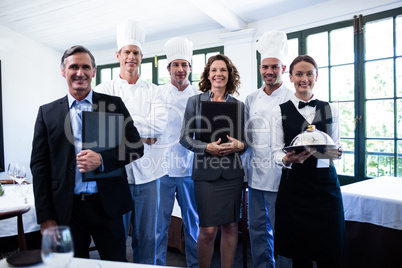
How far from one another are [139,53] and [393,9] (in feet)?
10.5

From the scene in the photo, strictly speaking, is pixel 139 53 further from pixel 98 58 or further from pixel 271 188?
pixel 98 58

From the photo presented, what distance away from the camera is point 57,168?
1565 millimetres

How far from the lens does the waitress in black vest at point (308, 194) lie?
174 centimetres

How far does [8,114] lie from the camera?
231 inches

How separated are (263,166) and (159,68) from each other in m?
4.47

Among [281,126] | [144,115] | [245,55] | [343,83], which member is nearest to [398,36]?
[343,83]

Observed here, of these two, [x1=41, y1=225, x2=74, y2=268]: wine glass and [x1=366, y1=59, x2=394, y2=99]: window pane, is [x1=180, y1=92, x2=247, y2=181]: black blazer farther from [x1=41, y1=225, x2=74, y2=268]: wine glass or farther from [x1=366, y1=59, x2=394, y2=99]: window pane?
[x1=366, y1=59, x2=394, y2=99]: window pane

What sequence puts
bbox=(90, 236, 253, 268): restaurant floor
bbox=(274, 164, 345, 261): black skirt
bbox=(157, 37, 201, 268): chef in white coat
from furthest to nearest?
bbox=(90, 236, 253, 268): restaurant floor
bbox=(157, 37, 201, 268): chef in white coat
bbox=(274, 164, 345, 261): black skirt

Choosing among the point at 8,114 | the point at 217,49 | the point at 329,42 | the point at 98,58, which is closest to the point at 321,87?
the point at 329,42

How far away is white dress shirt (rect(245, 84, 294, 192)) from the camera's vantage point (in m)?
2.22

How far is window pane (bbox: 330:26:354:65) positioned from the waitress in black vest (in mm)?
2611

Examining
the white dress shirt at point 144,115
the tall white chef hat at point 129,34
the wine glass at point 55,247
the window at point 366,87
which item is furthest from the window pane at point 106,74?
the wine glass at point 55,247

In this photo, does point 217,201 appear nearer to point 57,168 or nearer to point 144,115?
point 144,115

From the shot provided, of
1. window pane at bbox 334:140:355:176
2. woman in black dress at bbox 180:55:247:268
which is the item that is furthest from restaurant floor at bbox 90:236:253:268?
window pane at bbox 334:140:355:176
